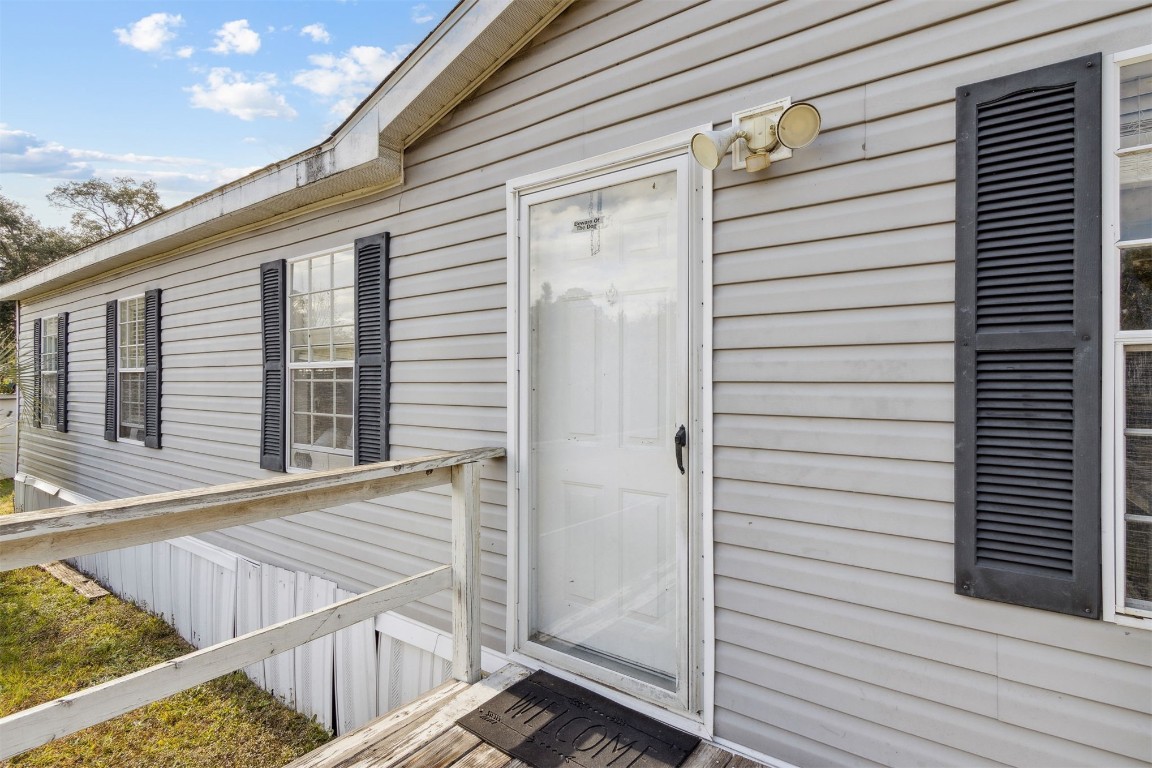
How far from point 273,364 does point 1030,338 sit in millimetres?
4210

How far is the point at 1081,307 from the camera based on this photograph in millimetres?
1468

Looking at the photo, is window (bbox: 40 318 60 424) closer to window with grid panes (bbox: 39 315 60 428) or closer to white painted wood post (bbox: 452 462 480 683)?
window with grid panes (bbox: 39 315 60 428)

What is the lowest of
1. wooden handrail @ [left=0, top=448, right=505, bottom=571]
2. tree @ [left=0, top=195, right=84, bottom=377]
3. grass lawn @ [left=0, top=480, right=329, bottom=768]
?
grass lawn @ [left=0, top=480, right=329, bottom=768]

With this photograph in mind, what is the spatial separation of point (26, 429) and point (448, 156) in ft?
30.2

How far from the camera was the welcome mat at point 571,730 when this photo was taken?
76.0 inches

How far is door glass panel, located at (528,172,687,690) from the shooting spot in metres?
2.25

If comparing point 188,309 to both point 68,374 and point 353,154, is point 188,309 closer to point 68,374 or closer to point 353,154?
point 353,154

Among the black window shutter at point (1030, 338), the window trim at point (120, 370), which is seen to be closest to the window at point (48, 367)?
the window trim at point (120, 370)

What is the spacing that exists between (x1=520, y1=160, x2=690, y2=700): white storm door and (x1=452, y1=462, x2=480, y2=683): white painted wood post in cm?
26

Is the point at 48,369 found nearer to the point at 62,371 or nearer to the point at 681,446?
the point at 62,371

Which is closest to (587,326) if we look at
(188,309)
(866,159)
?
(866,159)

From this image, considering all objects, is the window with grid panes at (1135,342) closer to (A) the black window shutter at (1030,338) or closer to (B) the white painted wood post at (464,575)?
(A) the black window shutter at (1030,338)

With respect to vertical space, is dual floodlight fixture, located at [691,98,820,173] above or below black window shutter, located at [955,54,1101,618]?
above

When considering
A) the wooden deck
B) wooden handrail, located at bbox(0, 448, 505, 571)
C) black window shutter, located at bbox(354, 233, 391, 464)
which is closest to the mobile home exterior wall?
the wooden deck
